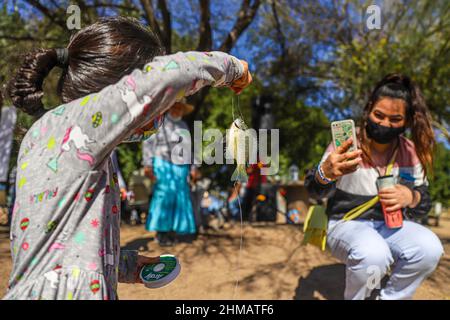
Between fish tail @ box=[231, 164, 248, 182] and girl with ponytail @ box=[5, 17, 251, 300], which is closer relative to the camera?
girl with ponytail @ box=[5, 17, 251, 300]

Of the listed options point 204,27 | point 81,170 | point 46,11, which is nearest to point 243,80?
point 81,170

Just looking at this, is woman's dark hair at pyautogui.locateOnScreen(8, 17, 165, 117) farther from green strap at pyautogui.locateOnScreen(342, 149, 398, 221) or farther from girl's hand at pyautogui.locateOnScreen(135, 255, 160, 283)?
green strap at pyautogui.locateOnScreen(342, 149, 398, 221)

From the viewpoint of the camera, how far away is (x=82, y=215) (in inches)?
37.3

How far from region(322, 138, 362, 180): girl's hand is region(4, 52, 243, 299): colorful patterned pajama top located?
1.08m

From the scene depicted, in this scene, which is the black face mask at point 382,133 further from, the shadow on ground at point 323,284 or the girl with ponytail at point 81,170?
the girl with ponytail at point 81,170


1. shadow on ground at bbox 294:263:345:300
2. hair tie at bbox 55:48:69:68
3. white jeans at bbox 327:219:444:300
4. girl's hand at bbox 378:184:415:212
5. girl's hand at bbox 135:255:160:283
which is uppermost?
hair tie at bbox 55:48:69:68

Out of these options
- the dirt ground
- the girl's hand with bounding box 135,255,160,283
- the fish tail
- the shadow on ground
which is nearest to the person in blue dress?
the dirt ground

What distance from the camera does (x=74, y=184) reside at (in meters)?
0.93

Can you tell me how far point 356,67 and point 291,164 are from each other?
8.91 ft

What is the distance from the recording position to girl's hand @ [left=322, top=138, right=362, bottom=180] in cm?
182

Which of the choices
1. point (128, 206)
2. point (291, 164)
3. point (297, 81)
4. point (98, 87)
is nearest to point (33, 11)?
point (128, 206)

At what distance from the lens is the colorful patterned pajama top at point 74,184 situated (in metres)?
0.91

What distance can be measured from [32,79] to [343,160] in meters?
1.34

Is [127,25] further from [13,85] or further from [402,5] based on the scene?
[402,5]
